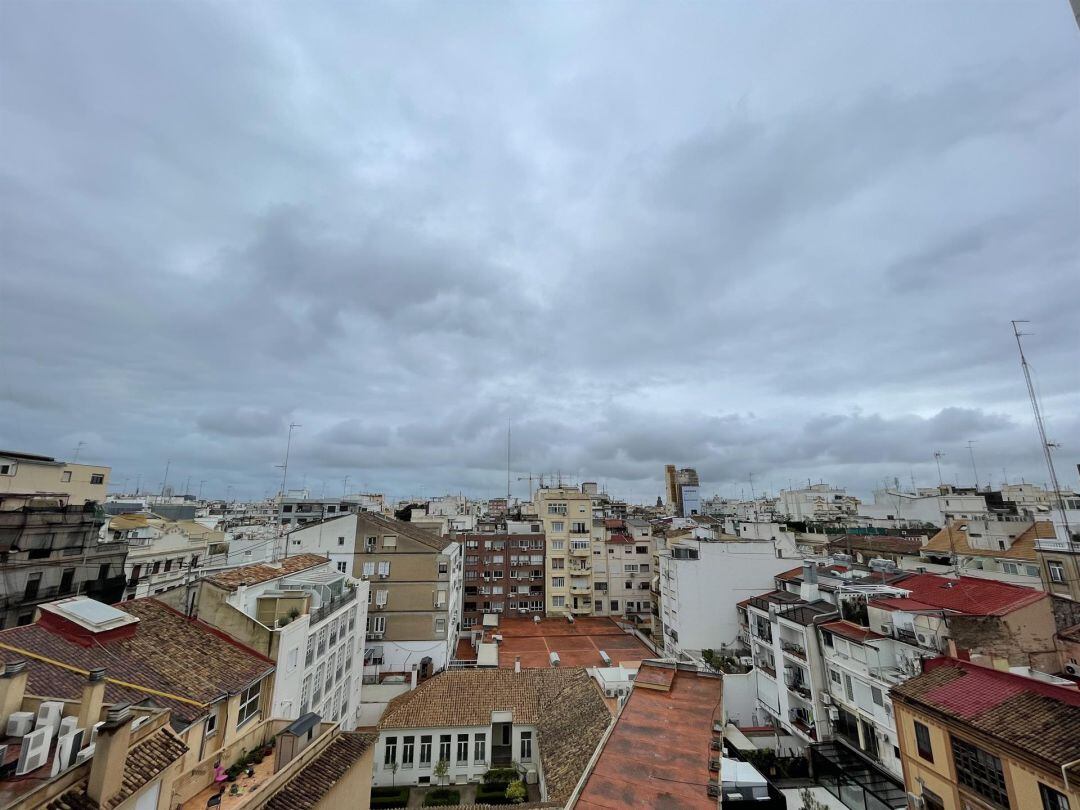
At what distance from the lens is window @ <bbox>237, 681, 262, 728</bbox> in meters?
18.7

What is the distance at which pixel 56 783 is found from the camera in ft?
26.7

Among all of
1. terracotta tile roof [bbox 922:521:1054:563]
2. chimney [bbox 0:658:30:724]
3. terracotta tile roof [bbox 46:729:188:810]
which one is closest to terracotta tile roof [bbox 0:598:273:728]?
chimney [bbox 0:658:30:724]

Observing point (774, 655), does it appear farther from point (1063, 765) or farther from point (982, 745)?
point (1063, 765)

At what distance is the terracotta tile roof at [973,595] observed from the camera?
2625 cm

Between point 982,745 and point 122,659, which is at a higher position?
point 122,659

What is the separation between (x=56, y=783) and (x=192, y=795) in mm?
8036

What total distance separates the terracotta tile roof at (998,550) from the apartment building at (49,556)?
73641 mm

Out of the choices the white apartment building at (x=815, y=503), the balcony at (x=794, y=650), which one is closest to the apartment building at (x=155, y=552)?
the balcony at (x=794, y=650)

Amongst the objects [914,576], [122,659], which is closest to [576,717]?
[122,659]

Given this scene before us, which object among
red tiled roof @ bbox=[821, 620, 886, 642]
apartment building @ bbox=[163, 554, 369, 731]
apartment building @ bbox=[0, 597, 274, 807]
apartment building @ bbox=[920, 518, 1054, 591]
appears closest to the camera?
apartment building @ bbox=[0, 597, 274, 807]

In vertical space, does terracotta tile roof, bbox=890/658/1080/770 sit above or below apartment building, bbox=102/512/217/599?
below

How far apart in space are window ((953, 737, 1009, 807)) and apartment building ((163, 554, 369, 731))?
958 inches

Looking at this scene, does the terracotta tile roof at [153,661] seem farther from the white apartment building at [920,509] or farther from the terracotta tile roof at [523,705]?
the white apartment building at [920,509]

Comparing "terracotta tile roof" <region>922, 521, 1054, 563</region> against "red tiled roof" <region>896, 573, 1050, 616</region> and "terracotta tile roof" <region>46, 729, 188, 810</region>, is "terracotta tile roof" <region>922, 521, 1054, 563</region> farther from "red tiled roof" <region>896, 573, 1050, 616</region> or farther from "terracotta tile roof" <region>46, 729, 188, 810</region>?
"terracotta tile roof" <region>46, 729, 188, 810</region>
